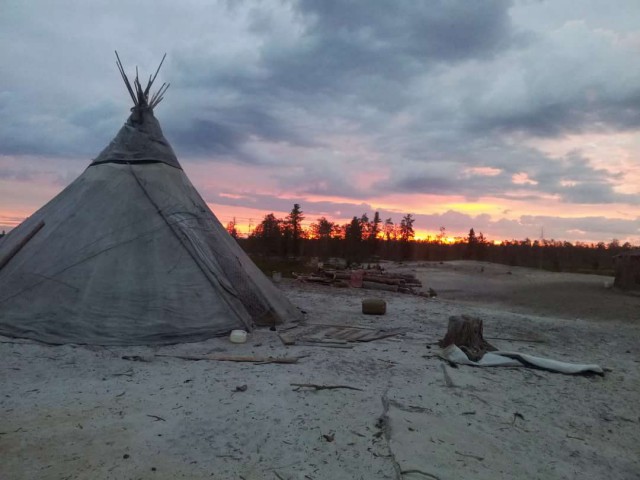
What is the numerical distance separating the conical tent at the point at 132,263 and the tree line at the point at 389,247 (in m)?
22.4

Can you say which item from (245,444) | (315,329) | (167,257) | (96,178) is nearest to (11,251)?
(96,178)

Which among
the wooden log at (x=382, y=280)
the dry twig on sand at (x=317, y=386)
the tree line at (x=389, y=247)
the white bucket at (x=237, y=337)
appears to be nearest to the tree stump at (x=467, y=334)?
the dry twig on sand at (x=317, y=386)

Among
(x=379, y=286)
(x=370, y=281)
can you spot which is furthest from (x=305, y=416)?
(x=370, y=281)

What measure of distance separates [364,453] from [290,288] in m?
11.3

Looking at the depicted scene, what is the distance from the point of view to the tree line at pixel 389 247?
31453mm

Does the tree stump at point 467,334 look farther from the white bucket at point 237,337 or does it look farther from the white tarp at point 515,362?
the white bucket at point 237,337

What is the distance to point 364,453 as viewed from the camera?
3.39 metres

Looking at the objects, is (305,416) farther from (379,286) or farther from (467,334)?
(379,286)

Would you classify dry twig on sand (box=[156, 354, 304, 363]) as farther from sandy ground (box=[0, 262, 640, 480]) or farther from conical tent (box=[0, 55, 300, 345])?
conical tent (box=[0, 55, 300, 345])

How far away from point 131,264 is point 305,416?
4169 mm

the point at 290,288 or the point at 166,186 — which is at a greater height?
the point at 166,186

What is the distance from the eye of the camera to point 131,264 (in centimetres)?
679

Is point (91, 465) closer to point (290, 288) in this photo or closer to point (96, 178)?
point (96, 178)

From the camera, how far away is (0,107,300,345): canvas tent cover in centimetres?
615
